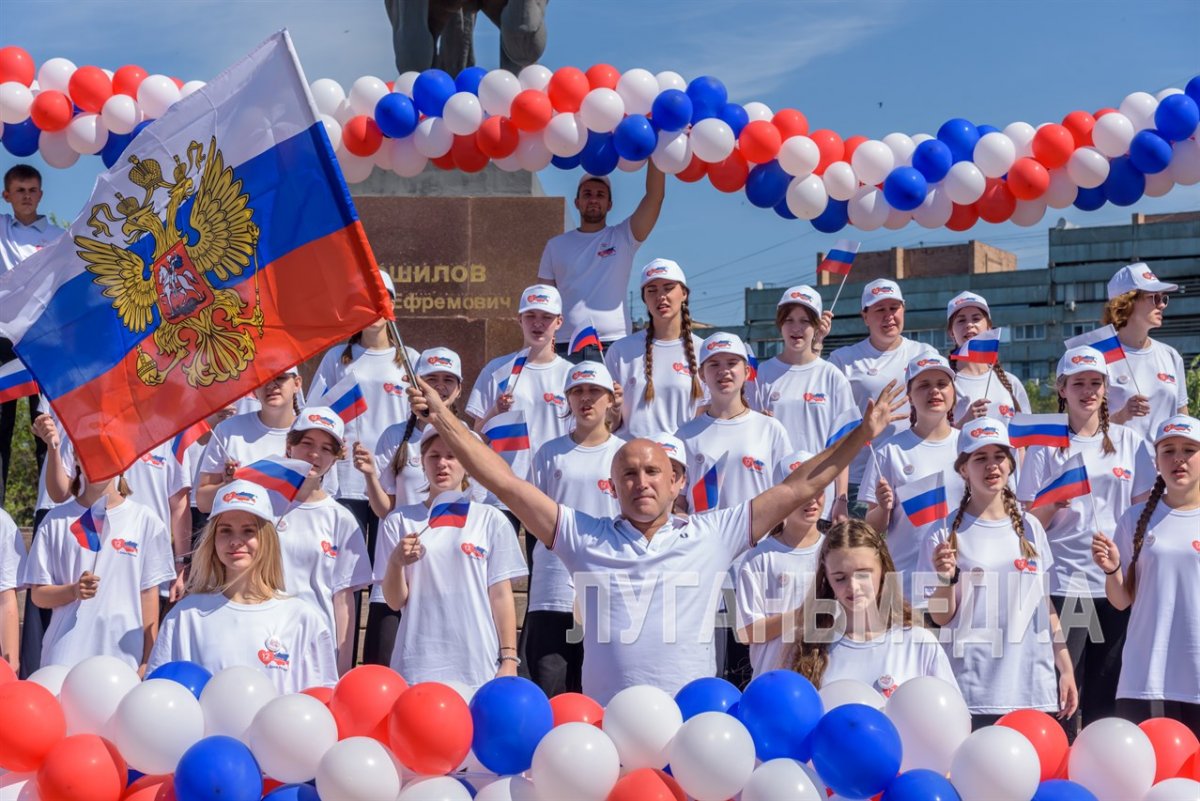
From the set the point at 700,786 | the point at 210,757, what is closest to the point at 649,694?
the point at 700,786

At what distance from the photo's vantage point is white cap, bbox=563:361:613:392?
306 inches

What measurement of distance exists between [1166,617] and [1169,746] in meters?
2.05

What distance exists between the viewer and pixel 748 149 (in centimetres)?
1016

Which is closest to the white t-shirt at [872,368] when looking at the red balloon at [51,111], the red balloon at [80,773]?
the red balloon at [80,773]

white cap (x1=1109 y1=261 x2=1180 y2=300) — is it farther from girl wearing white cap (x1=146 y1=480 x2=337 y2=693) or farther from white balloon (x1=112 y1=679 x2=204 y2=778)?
white balloon (x1=112 y1=679 x2=204 y2=778)

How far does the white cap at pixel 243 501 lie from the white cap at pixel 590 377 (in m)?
2.01

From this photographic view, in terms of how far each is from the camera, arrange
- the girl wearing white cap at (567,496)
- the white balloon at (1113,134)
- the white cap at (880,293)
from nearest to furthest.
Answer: the girl wearing white cap at (567,496)
the white cap at (880,293)
the white balloon at (1113,134)

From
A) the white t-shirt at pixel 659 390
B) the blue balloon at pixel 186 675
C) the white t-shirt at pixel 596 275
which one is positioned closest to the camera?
the blue balloon at pixel 186 675

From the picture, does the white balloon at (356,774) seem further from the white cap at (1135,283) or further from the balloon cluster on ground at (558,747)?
the white cap at (1135,283)

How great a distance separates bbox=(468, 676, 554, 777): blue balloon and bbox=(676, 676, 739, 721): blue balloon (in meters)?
0.46

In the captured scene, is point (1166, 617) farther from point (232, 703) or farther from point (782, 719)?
point (232, 703)

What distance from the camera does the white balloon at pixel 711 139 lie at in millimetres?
9898

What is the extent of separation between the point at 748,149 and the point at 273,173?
492 centimetres

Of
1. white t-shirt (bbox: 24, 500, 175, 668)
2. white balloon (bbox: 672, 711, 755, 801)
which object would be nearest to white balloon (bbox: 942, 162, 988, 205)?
white t-shirt (bbox: 24, 500, 175, 668)
